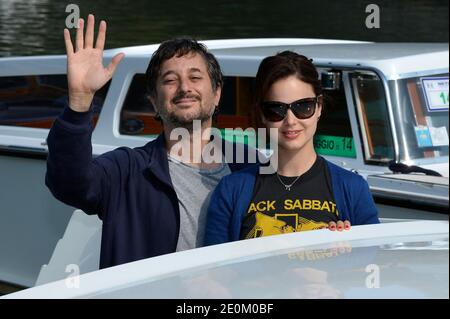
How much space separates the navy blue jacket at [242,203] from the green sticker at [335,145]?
2.01 m

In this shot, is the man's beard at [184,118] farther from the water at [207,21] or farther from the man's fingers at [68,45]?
the water at [207,21]

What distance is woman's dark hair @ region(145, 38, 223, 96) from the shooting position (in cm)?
276

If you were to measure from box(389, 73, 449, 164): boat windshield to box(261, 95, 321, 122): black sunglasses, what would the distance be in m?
1.91

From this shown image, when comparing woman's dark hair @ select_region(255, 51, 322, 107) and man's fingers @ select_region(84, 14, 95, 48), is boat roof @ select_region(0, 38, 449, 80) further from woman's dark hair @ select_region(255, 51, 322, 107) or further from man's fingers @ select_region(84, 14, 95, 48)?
man's fingers @ select_region(84, 14, 95, 48)

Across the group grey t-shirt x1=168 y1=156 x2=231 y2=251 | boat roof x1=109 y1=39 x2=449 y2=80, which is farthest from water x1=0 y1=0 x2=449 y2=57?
grey t-shirt x1=168 y1=156 x2=231 y2=251

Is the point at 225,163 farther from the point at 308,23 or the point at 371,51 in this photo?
the point at 308,23

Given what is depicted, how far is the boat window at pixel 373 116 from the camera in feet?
14.6

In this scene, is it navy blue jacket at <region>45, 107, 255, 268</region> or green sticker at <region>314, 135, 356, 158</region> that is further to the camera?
green sticker at <region>314, 135, 356, 158</region>

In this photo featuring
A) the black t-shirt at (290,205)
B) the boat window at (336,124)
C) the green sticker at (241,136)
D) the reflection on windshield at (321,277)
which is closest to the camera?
the reflection on windshield at (321,277)

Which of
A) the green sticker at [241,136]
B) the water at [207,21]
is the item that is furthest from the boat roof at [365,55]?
the water at [207,21]

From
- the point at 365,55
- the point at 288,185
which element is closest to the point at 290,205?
the point at 288,185

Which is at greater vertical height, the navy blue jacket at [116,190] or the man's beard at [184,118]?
the man's beard at [184,118]

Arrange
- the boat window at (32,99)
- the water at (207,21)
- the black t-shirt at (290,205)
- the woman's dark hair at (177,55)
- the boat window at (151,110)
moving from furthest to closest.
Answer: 1. the water at (207,21)
2. the boat window at (32,99)
3. the boat window at (151,110)
4. the woman's dark hair at (177,55)
5. the black t-shirt at (290,205)
